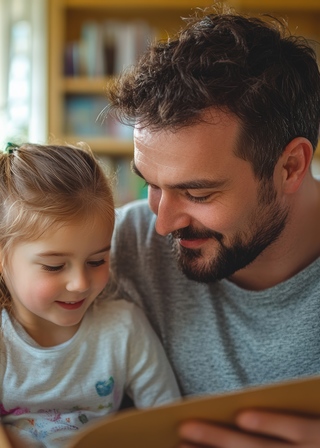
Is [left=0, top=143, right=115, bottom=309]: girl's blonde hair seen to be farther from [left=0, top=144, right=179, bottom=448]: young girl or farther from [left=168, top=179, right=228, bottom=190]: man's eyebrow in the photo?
[left=168, top=179, right=228, bottom=190]: man's eyebrow

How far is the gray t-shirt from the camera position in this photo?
4.66 ft

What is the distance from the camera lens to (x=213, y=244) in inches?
56.0

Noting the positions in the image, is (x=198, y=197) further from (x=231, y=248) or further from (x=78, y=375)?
(x=78, y=375)

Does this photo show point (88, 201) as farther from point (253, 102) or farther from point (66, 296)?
point (253, 102)

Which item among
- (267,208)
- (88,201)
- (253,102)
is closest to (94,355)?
(88,201)

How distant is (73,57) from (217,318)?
2863 mm

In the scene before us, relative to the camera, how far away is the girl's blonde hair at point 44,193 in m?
1.28

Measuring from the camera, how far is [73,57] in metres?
4.02

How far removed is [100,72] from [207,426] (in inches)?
132

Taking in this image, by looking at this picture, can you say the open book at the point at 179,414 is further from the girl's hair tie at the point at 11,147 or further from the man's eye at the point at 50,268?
the girl's hair tie at the point at 11,147

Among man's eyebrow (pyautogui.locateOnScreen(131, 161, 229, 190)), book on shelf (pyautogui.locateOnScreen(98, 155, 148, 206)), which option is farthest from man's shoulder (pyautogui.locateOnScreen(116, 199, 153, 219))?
book on shelf (pyautogui.locateOnScreen(98, 155, 148, 206))

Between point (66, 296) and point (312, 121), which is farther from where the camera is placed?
point (312, 121)

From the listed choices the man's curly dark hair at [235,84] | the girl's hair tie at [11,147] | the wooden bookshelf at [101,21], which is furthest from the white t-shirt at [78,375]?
the wooden bookshelf at [101,21]

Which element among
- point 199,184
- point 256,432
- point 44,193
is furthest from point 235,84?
point 256,432
